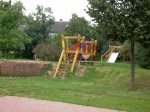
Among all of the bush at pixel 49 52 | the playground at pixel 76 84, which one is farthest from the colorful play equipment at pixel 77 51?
the bush at pixel 49 52

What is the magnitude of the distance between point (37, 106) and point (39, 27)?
4265cm

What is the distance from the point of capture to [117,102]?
14.9 m

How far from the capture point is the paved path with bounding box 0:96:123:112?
1323 centimetres

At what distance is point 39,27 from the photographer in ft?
184

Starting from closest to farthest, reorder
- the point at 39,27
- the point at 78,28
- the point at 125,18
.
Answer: the point at 125,18 → the point at 78,28 → the point at 39,27

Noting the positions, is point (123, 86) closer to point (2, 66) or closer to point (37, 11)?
point (2, 66)

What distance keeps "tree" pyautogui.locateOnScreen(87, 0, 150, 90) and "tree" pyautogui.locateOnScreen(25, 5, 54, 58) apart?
108ft

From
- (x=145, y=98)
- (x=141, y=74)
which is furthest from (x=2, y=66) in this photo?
(x=145, y=98)

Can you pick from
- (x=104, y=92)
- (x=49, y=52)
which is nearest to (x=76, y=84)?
(x=104, y=92)

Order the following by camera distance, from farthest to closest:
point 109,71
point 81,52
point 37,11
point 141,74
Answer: point 37,11, point 81,52, point 109,71, point 141,74

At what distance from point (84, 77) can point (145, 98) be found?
9.26 metres

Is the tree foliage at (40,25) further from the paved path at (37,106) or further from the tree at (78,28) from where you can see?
the paved path at (37,106)

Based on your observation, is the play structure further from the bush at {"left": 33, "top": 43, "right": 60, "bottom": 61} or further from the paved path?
the paved path

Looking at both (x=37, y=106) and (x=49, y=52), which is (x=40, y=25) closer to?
(x=49, y=52)
